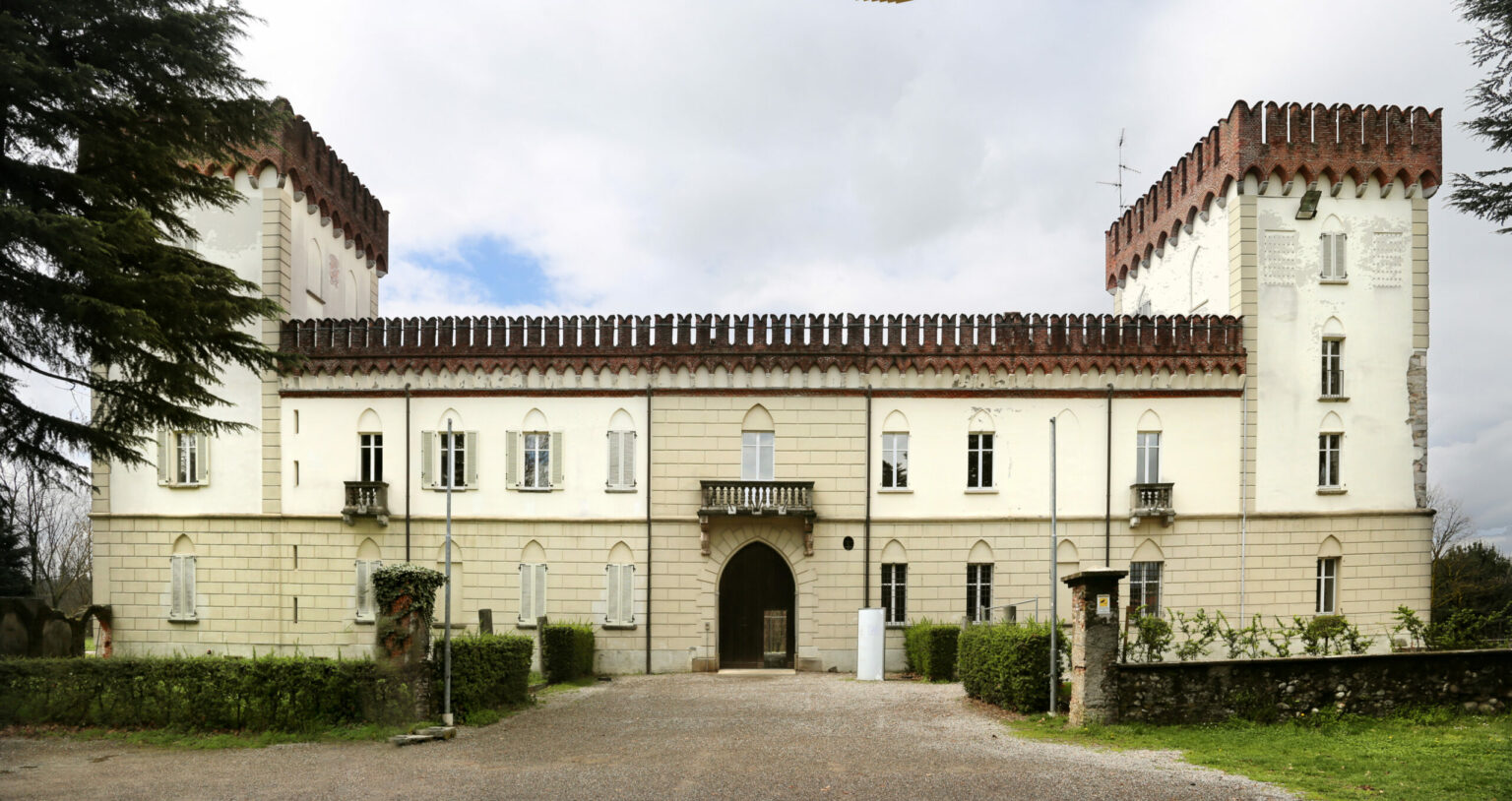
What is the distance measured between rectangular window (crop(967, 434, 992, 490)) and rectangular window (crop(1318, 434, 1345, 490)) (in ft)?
30.2

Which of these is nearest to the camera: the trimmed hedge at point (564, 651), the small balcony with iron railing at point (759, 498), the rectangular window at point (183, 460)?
the trimmed hedge at point (564, 651)

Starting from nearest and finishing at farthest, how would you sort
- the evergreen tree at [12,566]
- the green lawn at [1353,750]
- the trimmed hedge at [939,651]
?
the green lawn at [1353,750], the trimmed hedge at [939,651], the evergreen tree at [12,566]

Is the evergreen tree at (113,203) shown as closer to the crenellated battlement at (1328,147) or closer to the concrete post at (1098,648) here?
the concrete post at (1098,648)

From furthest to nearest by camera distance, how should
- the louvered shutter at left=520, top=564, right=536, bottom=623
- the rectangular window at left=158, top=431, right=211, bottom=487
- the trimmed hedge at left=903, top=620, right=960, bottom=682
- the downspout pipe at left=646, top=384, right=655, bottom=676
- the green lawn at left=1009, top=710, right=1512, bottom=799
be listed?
1. the rectangular window at left=158, top=431, right=211, bottom=487
2. the louvered shutter at left=520, top=564, right=536, bottom=623
3. the downspout pipe at left=646, top=384, right=655, bottom=676
4. the trimmed hedge at left=903, top=620, right=960, bottom=682
5. the green lawn at left=1009, top=710, right=1512, bottom=799

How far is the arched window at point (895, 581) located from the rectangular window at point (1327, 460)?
11.9m

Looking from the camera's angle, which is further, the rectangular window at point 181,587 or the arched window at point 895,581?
the rectangular window at point 181,587

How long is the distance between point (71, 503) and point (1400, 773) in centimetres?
6923

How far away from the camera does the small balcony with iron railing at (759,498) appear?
92.4 feet

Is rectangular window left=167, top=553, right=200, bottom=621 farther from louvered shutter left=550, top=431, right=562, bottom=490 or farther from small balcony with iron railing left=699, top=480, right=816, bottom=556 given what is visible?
small balcony with iron railing left=699, top=480, right=816, bottom=556

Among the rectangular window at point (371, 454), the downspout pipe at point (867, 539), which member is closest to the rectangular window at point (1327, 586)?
the downspout pipe at point (867, 539)

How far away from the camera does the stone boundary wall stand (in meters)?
17.5

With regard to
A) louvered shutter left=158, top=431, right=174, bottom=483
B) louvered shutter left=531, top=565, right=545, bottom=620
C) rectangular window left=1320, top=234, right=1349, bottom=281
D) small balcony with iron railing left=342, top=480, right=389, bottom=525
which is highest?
rectangular window left=1320, top=234, right=1349, bottom=281

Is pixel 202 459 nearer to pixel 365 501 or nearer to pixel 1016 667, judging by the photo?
pixel 365 501

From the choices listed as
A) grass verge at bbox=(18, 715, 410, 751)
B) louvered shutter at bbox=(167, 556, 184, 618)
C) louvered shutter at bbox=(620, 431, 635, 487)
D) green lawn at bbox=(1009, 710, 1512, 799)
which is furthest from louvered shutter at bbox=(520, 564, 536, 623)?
green lawn at bbox=(1009, 710, 1512, 799)
